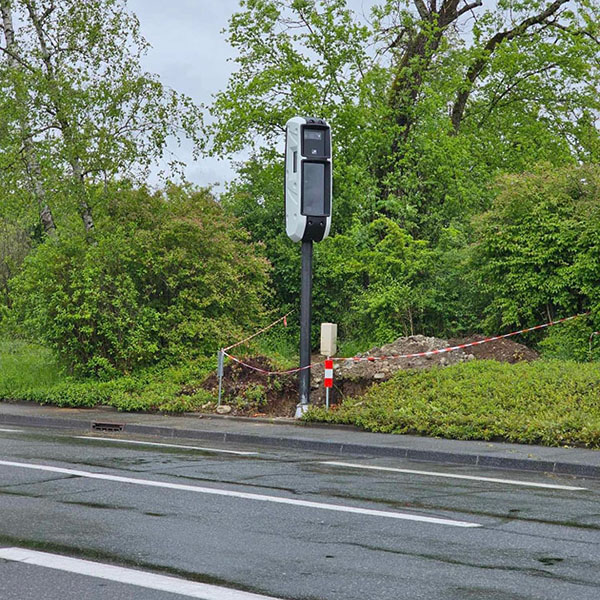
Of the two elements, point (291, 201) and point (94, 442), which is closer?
point (94, 442)

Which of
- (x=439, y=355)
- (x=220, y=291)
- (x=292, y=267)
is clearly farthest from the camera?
(x=292, y=267)

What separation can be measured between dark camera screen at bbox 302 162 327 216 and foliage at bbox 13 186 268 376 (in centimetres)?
443

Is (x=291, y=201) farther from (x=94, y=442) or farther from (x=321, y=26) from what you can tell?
(x=321, y=26)

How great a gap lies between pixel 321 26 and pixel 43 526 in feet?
86.1

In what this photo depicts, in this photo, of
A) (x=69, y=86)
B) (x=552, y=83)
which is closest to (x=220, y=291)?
(x=69, y=86)

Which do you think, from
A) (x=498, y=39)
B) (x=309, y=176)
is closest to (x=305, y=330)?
(x=309, y=176)

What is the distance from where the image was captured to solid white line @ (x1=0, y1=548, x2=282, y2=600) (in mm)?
5496

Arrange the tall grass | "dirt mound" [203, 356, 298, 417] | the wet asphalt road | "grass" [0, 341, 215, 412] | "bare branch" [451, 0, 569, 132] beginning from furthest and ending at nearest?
1. "bare branch" [451, 0, 569, 132]
2. the tall grass
3. "grass" [0, 341, 215, 412]
4. "dirt mound" [203, 356, 298, 417]
5. the wet asphalt road

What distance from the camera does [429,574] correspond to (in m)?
6.04

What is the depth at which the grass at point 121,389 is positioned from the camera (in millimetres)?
17703

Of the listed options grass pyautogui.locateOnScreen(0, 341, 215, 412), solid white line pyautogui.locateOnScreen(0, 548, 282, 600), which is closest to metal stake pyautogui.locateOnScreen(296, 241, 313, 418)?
grass pyautogui.locateOnScreen(0, 341, 215, 412)

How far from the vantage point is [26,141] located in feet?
74.3

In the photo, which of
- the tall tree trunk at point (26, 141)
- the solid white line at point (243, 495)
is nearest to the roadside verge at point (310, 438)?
the solid white line at point (243, 495)

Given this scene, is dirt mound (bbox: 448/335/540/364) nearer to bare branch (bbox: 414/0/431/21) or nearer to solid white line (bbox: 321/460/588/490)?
A: solid white line (bbox: 321/460/588/490)
